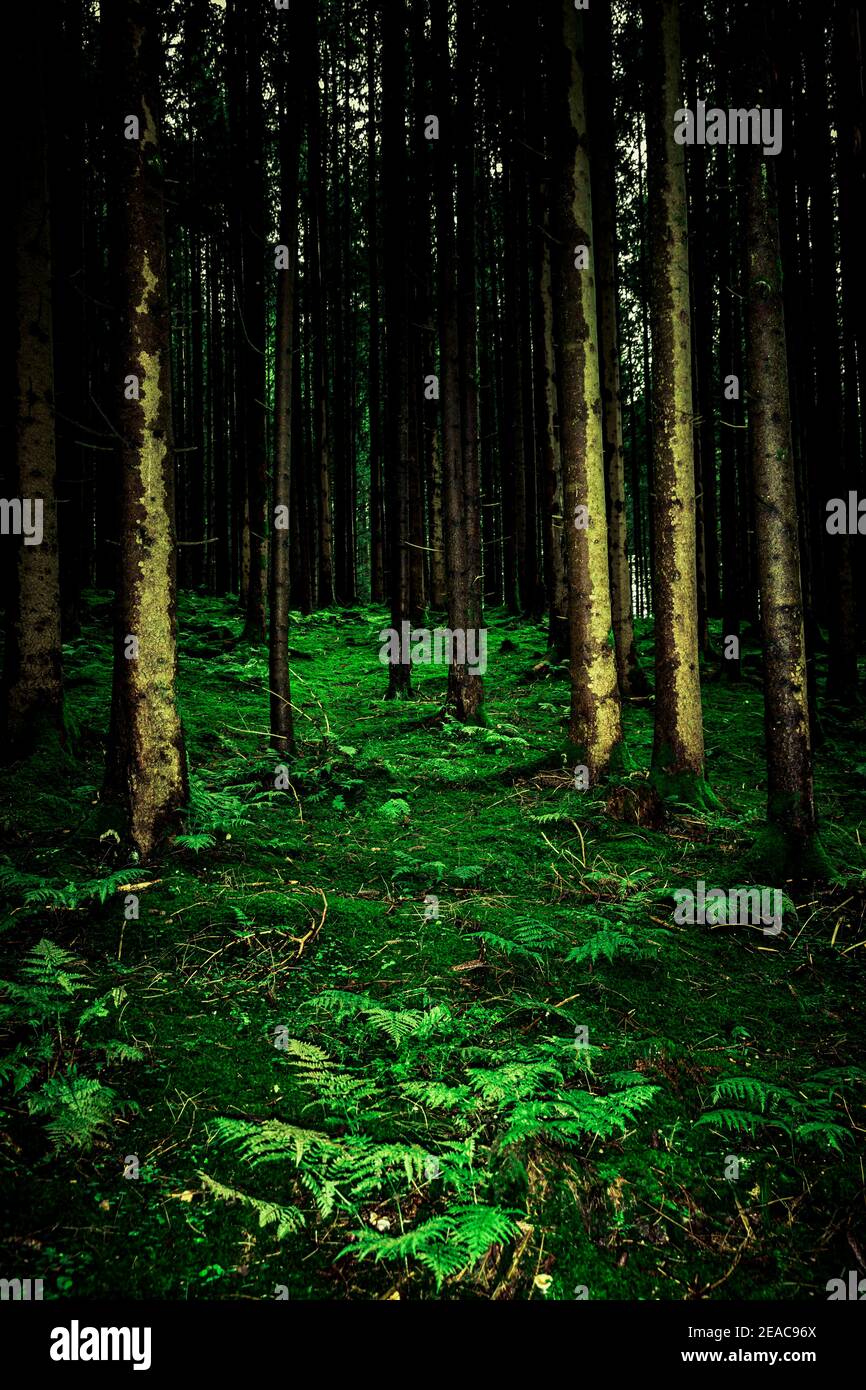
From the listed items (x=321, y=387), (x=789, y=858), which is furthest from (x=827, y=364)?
(x=321, y=387)

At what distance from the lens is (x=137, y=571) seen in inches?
215

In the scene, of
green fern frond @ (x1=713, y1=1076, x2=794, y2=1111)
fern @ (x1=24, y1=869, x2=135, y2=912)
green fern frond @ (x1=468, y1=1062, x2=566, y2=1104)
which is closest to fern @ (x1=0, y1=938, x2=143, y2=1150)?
fern @ (x1=24, y1=869, x2=135, y2=912)

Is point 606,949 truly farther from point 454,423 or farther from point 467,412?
point 467,412

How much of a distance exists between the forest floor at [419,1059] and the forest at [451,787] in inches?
0.9

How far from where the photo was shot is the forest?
2.58 metres

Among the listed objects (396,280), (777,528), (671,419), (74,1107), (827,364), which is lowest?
(74,1107)

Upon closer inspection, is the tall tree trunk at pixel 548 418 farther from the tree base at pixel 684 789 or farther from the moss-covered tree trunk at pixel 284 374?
the tree base at pixel 684 789

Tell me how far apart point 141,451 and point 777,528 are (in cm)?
530

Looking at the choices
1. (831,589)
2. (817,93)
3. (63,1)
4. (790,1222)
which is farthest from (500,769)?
(63,1)

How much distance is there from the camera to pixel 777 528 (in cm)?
561

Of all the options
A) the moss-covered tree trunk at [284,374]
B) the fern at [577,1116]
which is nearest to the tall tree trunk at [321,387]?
the moss-covered tree trunk at [284,374]

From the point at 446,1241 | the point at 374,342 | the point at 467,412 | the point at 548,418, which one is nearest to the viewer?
the point at 446,1241

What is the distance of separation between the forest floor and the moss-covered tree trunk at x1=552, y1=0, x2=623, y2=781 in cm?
118
